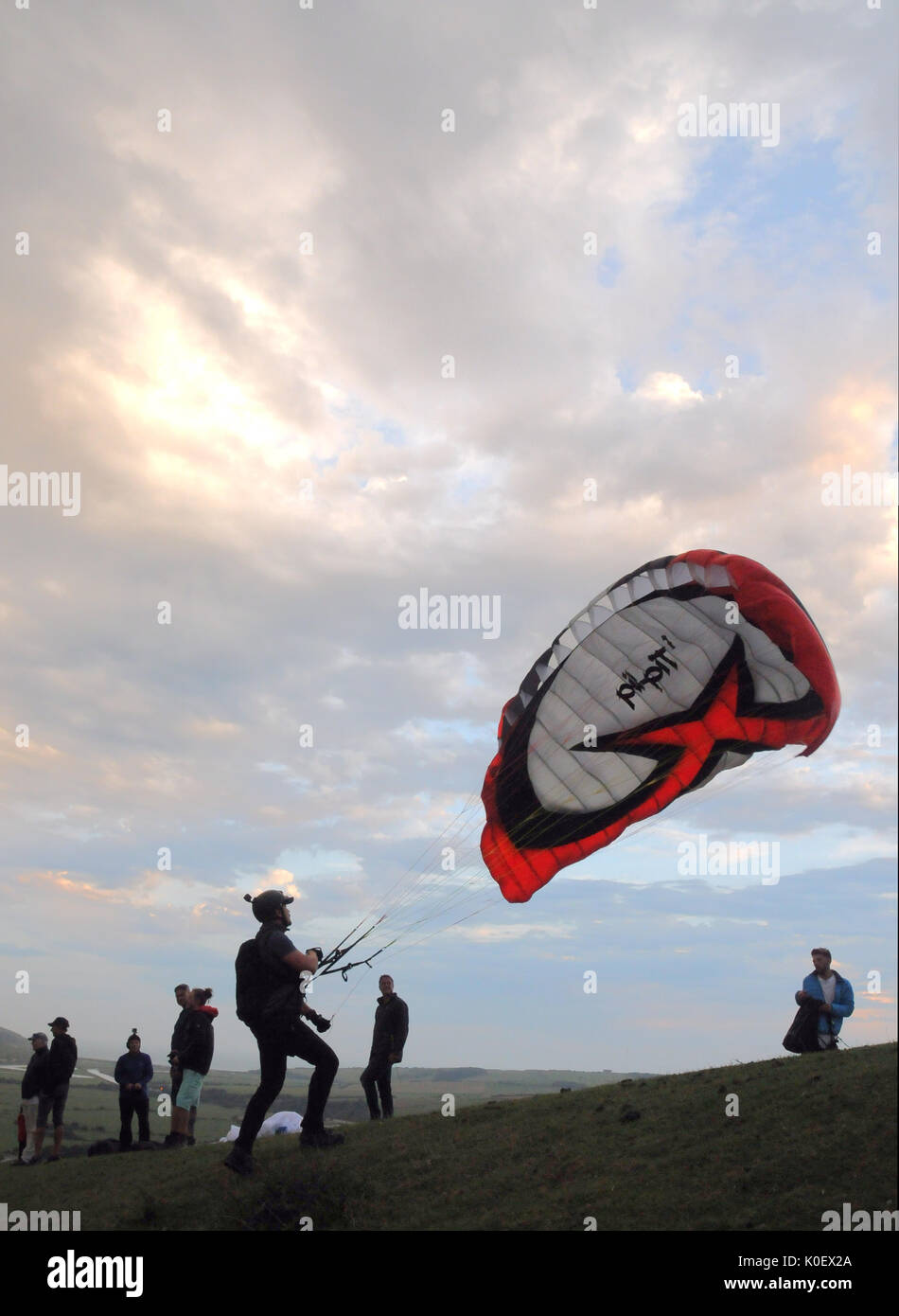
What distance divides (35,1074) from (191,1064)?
8.77 ft

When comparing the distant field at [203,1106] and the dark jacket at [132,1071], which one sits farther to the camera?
the distant field at [203,1106]

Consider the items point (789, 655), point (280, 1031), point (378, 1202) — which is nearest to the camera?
point (378, 1202)

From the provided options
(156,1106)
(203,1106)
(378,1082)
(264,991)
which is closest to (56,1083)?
(378,1082)

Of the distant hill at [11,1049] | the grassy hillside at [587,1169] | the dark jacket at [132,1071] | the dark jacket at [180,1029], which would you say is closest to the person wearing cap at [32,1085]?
the dark jacket at [132,1071]

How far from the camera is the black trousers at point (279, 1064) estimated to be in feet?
29.2

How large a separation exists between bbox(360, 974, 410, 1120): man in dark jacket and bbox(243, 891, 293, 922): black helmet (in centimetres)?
430

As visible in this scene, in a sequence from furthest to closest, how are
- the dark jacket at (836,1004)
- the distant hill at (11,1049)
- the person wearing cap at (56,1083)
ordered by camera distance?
the distant hill at (11,1049) < the person wearing cap at (56,1083) < the dark jacket at (836,1004)

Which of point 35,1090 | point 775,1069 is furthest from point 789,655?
point 35,1090

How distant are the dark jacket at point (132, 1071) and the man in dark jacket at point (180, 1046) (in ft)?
3.52

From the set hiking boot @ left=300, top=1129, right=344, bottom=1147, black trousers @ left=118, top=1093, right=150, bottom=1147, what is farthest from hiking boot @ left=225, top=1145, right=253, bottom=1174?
black trousers @ left=118, top=1093, right=150, bottom=1147

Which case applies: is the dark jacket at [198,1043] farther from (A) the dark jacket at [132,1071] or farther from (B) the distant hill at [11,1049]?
(B) the distant hill at [11,1049]
